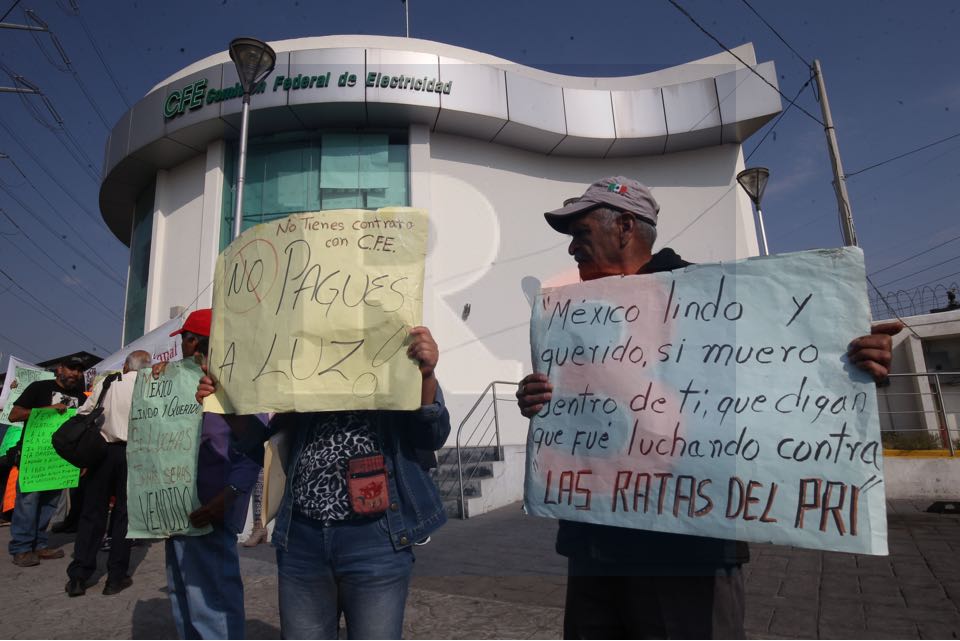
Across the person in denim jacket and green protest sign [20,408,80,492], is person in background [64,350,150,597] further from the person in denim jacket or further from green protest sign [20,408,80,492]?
the person in denim jacket

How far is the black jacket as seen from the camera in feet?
4.87

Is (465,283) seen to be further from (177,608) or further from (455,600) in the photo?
(177,608)

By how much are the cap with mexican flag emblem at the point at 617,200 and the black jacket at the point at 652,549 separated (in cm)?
22

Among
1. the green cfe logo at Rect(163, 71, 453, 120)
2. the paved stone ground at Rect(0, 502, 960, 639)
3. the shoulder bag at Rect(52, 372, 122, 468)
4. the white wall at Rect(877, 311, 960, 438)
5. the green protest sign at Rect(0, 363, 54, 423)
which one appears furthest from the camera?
the white wall at Rect(877, 311, 960, 438)

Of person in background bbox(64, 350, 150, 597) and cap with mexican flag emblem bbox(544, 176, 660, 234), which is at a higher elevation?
cap with mexican flag emblem bbox(544, 176, 660, 234)

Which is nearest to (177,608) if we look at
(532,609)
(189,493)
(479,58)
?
(189,493)

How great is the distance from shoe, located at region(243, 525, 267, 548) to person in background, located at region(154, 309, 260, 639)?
3.69 metres

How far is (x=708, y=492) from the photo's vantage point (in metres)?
1.49

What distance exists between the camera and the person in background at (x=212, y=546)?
2.49 metres

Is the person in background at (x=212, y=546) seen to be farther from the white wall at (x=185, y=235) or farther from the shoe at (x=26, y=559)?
the white wall at (x=185, y=235)

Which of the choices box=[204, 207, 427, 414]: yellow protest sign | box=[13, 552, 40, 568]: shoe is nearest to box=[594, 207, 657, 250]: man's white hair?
box=[204, 207, 427, 414]: yellow protest sign

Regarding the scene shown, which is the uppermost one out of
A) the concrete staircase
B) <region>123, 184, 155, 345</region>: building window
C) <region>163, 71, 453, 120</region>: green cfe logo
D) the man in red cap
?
<region>163, 71, 453, 120</region>: green cfe logo

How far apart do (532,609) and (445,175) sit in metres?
9.23

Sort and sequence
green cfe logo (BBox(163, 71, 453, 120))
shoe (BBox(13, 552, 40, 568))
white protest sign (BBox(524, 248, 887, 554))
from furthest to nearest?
1. green cfe logo (BBox(163, 71, 453, 120))
2. shoe (BBox(13, 552, 40, 568))
3. white protest sign (BBox(524, 248, 887, 554))
